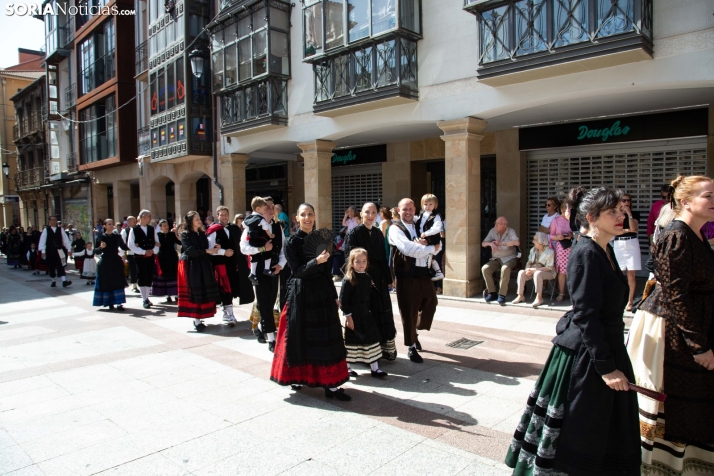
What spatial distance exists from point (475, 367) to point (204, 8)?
52.1 feet

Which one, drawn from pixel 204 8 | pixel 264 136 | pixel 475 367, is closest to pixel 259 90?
pixel 264 136

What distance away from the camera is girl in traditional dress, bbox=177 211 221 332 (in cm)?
807

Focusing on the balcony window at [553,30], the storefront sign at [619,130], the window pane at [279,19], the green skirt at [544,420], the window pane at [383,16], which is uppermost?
the window pane at [279,19]

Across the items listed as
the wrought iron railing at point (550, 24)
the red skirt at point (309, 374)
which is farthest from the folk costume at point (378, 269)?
the wrought iron railing at point (550, 24)

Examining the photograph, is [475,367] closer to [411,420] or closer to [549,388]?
[411,420]

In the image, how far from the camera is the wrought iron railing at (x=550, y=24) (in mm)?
7434

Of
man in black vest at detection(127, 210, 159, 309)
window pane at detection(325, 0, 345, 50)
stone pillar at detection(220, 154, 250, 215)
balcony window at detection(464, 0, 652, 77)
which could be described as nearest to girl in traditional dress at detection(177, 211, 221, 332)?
man in black vest at detection(127, 210, 159, 309)

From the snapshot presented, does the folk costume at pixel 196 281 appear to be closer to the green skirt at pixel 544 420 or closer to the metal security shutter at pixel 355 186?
the green skirt at pixel 544 420

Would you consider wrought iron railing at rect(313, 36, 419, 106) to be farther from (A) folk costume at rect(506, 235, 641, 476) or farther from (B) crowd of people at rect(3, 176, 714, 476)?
(A) folk costume at rect(506, 235, 641, 476)

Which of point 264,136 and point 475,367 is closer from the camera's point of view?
point 475,367

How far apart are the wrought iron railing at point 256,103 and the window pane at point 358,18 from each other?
3.07m

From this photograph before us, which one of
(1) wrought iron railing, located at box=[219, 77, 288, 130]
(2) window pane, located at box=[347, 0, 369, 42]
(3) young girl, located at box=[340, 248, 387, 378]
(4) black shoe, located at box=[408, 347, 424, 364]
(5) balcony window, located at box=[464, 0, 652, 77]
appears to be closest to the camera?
(3) young girl, located at box=[340, 248, 387, 378]

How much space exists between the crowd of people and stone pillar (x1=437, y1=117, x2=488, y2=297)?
580 mm

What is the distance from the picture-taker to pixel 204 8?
1714cm
